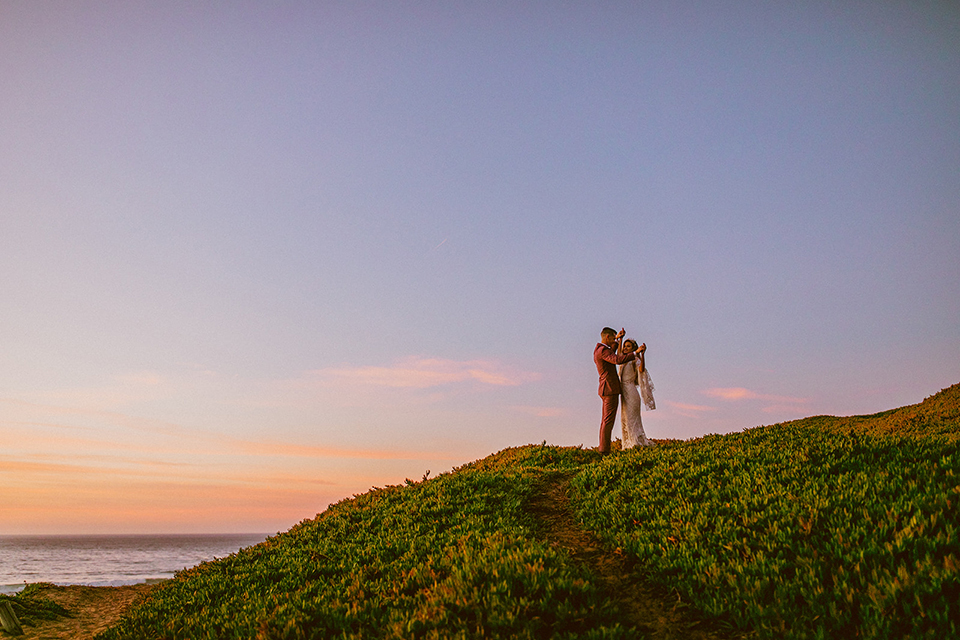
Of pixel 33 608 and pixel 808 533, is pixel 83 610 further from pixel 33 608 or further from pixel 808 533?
pixel 808 533

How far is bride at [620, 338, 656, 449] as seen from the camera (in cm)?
1966

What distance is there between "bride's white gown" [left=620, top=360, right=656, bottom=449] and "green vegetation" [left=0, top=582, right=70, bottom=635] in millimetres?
21573

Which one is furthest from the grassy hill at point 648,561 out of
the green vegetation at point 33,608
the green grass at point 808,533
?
the green vegetation at point 33,608

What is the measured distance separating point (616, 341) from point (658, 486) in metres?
8.15

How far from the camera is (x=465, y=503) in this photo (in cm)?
1417

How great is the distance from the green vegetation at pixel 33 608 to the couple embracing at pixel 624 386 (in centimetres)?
2083

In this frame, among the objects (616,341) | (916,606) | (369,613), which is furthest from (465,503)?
(916,606)

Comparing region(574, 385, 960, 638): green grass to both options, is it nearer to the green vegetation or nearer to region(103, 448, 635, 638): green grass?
region(103, 448, 635, 638): green grass

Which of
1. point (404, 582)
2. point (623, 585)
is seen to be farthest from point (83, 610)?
point (623, 585)

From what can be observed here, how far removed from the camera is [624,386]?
19.9 metres

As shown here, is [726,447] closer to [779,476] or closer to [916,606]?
[779,476]

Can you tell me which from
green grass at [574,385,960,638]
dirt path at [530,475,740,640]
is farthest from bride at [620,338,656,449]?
dirt path at [530,475,740,640]

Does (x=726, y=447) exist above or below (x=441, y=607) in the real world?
above

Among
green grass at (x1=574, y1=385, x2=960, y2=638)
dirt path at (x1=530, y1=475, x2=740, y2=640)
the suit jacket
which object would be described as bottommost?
dirt path at (x1=530, y1=475, x2=740, y2=640)
